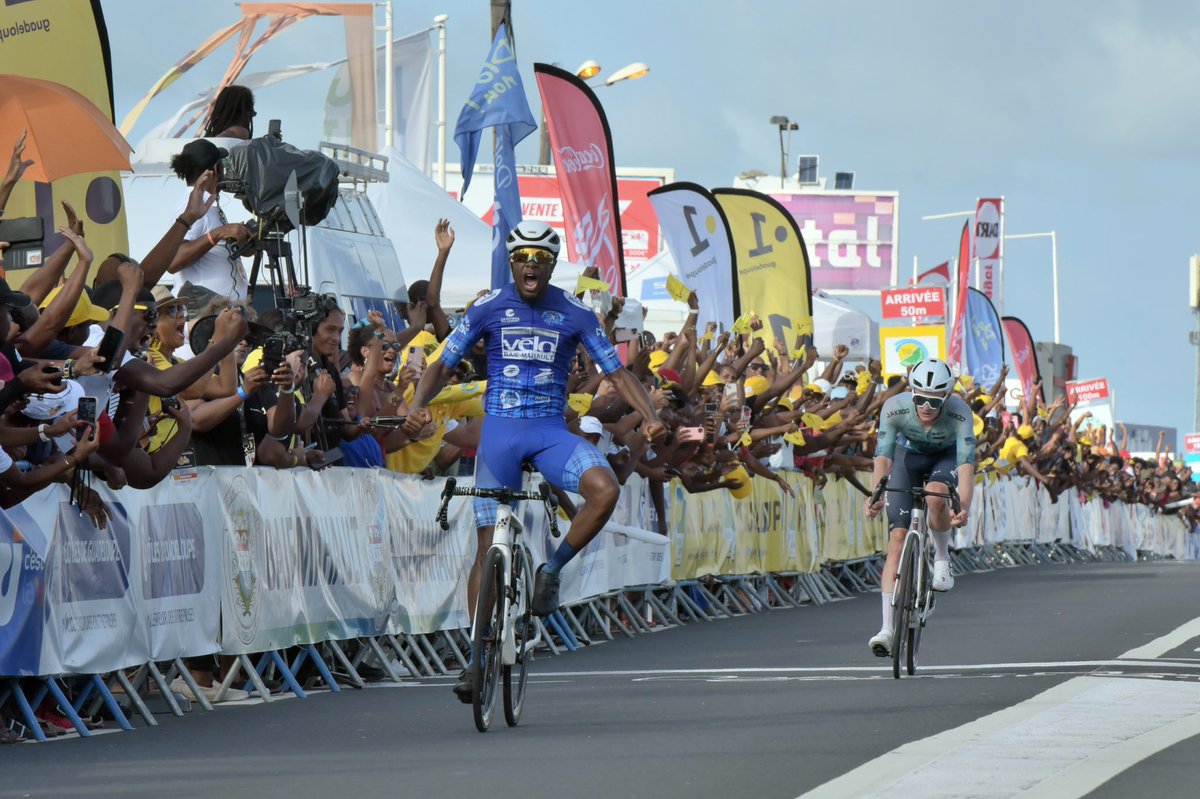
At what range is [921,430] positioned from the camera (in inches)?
579

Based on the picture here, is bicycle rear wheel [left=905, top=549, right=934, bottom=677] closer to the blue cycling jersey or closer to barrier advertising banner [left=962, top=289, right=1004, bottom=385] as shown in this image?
the blue cycling jersey

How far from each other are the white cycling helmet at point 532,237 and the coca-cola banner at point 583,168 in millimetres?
11510

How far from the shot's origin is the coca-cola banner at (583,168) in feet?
75.0

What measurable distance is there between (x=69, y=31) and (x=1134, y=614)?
33.9 ft

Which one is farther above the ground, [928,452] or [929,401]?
[929,401]

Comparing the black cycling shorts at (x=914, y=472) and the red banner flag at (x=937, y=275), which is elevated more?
the red banner flag at (x=937, y=275)

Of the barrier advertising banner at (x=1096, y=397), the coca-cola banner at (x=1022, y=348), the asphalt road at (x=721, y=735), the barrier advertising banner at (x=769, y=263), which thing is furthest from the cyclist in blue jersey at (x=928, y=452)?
the barrier advertising banner at (x=1096, y=397)

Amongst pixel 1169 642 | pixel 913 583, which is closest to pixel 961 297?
pixel 1169 642

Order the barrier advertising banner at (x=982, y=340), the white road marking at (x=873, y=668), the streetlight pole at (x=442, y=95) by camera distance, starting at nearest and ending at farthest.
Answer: the white road marking at (x=873, y=668)
the barrier advertising banner at (x=982, y=340)
the streetlight pole at (x=442, y=95)

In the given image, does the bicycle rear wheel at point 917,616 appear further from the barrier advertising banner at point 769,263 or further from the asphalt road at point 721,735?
the barrier advertising banner at point 769,263

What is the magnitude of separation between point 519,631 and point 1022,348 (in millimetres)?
40644

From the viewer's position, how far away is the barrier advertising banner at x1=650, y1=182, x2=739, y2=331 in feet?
89.1

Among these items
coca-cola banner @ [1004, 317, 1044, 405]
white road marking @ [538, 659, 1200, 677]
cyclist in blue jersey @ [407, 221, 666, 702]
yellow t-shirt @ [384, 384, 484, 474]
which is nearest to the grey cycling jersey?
white road marking @ [538, 659, 1200, 677]

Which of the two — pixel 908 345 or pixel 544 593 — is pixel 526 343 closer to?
pixel 544 593
